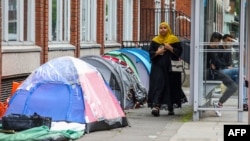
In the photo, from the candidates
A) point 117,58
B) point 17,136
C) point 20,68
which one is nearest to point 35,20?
point 20,68

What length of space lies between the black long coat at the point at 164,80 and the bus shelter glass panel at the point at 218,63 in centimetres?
97

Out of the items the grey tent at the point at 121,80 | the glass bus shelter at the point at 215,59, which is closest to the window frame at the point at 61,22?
the grey tent at the point at 121,80

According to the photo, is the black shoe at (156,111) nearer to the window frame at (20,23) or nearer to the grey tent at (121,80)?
the grey tent at (121,80)

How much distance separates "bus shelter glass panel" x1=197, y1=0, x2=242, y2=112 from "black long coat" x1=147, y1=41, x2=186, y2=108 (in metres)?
0.97

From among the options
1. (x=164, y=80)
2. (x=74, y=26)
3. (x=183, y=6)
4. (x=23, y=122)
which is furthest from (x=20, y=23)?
(x=183, y=6)

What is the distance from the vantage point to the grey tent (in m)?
15.1

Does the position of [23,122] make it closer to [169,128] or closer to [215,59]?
[169,128]

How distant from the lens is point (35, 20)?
15.0 meters

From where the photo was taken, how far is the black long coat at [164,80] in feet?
47.0

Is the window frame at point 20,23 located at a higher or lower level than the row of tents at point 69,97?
higher

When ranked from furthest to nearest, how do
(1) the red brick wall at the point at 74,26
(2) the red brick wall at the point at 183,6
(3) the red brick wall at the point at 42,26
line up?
1. (2) the red brick wall at the point at 183,6
2. (1) the red brick wall at the point at 74,26
3. (3) the red brick wall at the point at 42,26

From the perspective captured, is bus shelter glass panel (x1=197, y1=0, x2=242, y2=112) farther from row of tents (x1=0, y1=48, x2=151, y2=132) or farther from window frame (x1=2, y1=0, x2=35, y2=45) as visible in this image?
window frame (x1=2, y1=0, x2=35, y2=45)

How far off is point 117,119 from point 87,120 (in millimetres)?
761

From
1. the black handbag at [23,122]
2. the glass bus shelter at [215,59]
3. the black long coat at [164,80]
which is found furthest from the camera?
the black long coat at [164,80]
